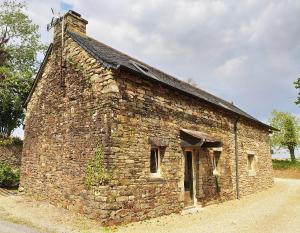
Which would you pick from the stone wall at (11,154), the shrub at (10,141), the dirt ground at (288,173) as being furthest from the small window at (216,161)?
the dirt ground at (288,173)

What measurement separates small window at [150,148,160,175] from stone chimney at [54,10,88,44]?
5.81 meters

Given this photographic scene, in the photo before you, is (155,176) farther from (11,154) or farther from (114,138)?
Result: (11,154)

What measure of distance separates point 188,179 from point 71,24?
782 centimetres

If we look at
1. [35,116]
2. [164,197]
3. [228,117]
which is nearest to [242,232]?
[164,197]

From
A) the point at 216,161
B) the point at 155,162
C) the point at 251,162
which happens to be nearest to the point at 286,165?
the point at 251,162

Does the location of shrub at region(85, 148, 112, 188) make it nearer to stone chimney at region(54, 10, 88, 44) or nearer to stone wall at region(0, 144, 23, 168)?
stone chimney at region(54, 10, 88, 44)

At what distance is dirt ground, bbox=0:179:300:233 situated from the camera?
26.9 feet

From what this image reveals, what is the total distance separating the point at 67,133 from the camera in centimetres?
1051

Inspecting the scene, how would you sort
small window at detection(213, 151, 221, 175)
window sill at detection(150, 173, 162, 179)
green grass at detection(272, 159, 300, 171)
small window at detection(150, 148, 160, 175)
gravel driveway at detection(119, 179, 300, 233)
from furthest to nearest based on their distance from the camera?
green grass at detection(272, 159, 300, 171) → small window at detection(213, 151, 221, 175) → small window at detection(150, 148, 160, 175) → window sill at detection(150, 173, 162, 179) → gravel driveway at detection(119, 179, 300, 233)

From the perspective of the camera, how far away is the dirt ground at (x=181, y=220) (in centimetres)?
819

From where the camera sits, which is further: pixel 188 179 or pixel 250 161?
pixel 250 161

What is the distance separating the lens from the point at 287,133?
38.6 m

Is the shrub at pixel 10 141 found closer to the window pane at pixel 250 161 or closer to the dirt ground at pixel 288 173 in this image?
the window pane at pixel 250 161

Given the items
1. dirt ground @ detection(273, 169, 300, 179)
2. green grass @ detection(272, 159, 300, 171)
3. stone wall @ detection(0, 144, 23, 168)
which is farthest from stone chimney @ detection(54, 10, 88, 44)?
green grass @ detection(272, 159, 300, 171)
